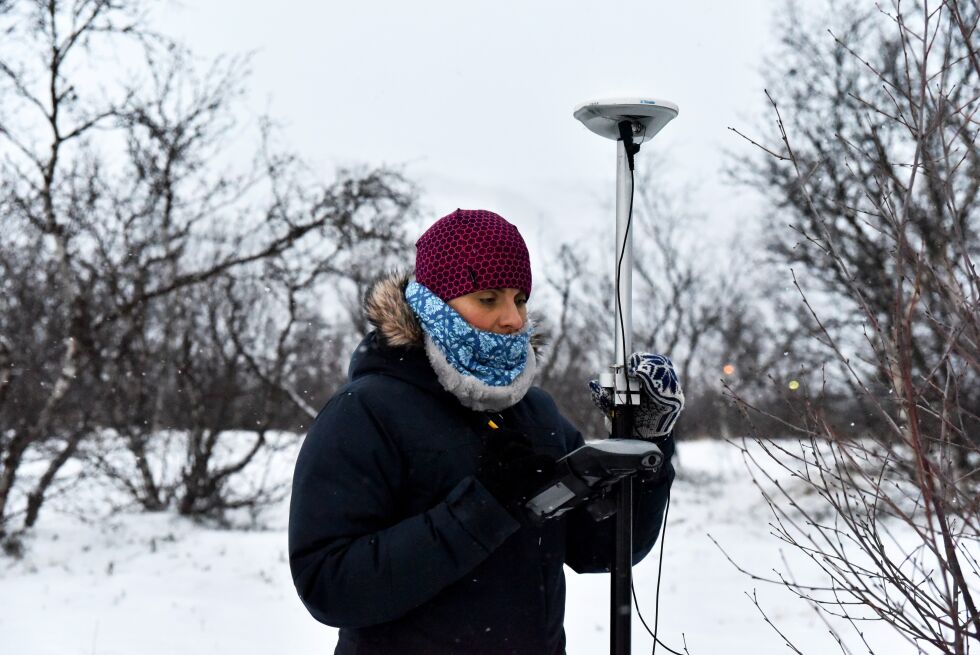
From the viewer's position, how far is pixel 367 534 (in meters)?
1.56

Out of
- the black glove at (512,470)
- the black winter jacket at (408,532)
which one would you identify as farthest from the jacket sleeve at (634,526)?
the black glove at (512,470)

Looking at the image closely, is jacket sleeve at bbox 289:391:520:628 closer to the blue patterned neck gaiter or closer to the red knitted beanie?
the blue patterned neck gaiter

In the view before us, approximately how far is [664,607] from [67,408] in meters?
5.29

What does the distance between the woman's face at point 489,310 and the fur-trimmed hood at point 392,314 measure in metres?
0.10

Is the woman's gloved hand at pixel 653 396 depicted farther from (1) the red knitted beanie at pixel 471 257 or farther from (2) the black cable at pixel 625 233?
(1) the red knitted beanie at pixel 471 257

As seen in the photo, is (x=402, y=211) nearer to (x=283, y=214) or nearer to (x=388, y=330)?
(x=283, y=214)

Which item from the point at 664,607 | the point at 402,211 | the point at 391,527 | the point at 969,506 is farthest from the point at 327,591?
the point at 402,211

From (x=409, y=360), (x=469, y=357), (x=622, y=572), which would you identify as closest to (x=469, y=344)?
(x=469, y=357)

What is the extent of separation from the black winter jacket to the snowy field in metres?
3.83

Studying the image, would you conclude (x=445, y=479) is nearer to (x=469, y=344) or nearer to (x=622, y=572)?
(x=469, y=344)

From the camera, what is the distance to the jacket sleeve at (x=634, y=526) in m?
1.94

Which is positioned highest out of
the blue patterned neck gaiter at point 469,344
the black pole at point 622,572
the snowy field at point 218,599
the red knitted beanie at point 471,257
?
the red knitted beanie at point 471,257

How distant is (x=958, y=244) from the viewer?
4.69 feet

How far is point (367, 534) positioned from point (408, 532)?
9 cm
